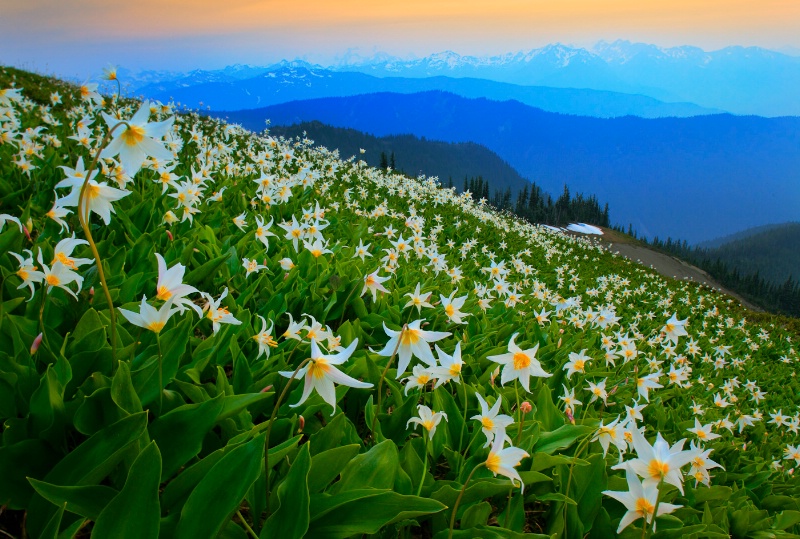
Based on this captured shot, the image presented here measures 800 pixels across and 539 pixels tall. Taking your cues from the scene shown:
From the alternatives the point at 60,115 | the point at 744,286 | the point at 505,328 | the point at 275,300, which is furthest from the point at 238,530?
the point at 744,286

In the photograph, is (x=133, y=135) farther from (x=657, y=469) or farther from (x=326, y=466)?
(x=657, y=469)

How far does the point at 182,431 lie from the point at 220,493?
45 cm

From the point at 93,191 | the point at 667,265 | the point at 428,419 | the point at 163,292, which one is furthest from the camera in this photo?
the point at 667,265

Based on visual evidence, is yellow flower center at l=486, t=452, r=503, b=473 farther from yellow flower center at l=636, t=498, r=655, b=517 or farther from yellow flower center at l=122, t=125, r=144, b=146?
yellow flower center at l=122, t=125, r=144, b=146

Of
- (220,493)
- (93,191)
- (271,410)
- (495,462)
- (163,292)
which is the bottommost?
(271,410)

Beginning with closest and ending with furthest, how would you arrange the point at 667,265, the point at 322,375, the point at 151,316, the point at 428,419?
1. the point at 322,375
2. the point at 151,316
3. the point at 428,419
4. the point at 667,265

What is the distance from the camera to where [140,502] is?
1.10m

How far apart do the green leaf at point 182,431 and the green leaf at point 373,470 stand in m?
0.49

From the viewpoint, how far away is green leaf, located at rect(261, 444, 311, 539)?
1.26 m

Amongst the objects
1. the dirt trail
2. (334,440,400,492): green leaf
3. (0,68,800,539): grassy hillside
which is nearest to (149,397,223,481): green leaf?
(0,68,800,539): grassy hillside

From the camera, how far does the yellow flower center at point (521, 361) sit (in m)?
2.02

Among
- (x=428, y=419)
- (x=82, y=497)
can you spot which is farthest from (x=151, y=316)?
(x=428, y=419)

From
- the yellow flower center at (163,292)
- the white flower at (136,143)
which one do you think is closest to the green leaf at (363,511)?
the yellow flower center at (163,292)

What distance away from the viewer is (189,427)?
156cm
